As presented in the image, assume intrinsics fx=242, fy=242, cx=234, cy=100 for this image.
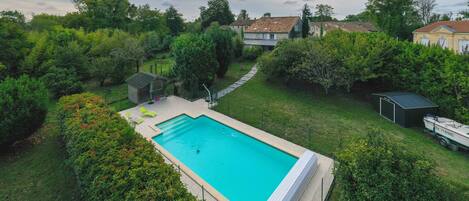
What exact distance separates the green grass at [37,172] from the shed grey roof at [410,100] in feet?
57.4

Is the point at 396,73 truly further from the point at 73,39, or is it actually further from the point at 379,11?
the point at 73,39

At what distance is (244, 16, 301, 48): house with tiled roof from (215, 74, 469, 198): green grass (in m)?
14.5

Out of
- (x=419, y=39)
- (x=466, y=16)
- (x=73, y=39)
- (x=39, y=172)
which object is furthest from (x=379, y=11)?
(x=39, y=172)

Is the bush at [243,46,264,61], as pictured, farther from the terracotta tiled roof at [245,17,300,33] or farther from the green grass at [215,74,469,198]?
the green grass at [215,74,469,198]

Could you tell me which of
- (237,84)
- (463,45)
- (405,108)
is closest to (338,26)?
(463,45)

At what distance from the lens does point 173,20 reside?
46.5m

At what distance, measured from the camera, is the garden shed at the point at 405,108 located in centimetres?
1449

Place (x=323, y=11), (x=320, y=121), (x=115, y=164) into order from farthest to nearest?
(x=323, y=11)
(x=320, y=121)
(x=115, y=164)

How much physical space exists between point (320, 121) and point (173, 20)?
1548 inches

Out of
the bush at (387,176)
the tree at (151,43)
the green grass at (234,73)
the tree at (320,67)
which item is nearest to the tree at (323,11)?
the green grass at (234,73)

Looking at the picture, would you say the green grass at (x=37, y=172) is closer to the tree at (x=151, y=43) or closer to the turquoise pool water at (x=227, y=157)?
the turquoise pool water at (x=227, y=157)

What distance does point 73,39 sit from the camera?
984 inches

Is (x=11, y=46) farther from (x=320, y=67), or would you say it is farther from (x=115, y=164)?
(x=320, y=67)

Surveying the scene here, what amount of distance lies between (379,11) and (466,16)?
1487 centimetres
